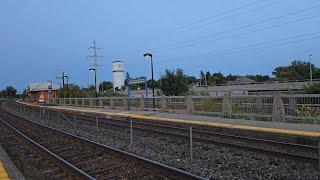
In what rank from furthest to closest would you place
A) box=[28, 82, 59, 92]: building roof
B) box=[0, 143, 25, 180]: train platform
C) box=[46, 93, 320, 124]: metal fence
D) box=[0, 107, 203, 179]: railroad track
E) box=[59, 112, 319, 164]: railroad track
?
box=[28, 82, 59, 92]: building roof → box=[46, 93, 320, 124]: metal fence → box=[59, 112, 319, 164]: railroad track → box=[0, 143, 25, 180]: train platform → box=[0, 107, 203, 179]: railroad track

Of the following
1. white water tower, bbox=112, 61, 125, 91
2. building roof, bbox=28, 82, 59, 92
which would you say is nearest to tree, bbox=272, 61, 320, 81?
white water tower, bbox=112, 61, 125, 91

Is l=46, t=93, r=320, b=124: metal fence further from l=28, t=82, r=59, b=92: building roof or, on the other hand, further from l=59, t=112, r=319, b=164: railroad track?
l=28, t=82, r=59, b=92: building roof

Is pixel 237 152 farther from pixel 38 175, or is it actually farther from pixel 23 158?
pixel 23 158

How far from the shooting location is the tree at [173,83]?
66.1 metres

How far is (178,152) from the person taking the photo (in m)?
15.0

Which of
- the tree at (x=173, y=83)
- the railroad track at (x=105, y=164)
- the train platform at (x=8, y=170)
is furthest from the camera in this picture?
the tree at (x=173, y=83)


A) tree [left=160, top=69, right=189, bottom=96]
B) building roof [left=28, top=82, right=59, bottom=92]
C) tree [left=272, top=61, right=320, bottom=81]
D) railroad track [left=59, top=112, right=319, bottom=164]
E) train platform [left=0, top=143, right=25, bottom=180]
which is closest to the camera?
train platform [left=0, top=143, right=25, bottom=180]

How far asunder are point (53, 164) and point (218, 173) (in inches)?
207

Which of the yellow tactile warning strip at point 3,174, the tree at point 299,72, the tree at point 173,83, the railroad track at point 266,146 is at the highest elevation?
the tree at point 299,72

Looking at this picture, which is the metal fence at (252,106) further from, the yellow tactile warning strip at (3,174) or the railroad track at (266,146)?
the yellow tactile warning strip at (3,174)

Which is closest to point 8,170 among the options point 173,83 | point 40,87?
point 173,83

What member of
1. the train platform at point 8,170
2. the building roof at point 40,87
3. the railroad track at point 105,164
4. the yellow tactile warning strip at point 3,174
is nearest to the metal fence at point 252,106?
the railroad track at point 105,164

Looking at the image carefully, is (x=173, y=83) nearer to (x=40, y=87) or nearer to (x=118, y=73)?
(x=118, y=73)

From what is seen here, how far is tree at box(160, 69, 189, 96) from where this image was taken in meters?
66.1
